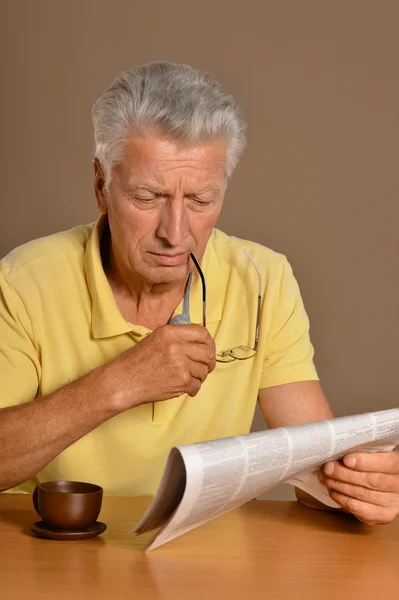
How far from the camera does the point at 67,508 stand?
4.22ft

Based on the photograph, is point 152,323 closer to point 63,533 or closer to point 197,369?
point 197,369

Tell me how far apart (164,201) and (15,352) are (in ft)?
1.33

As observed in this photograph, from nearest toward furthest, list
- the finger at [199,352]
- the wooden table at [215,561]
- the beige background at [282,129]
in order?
the wooden table at [215,561]
the finger at [199,352]
the beige background at [282,129]

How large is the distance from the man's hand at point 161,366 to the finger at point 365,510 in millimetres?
307

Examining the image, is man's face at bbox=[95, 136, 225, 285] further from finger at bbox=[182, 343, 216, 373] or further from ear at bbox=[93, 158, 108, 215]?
finger at bbox=[182, 343, 216, 373]

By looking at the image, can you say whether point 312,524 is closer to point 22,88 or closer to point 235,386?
point 235,386

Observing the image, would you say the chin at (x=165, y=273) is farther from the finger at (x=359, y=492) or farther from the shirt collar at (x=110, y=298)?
the finger at (x=359, y=492)

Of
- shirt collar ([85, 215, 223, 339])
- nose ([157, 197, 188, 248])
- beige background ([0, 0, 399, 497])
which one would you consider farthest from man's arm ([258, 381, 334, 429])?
beige background ([0, 0, 399, 497])

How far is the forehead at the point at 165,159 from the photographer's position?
1.59m

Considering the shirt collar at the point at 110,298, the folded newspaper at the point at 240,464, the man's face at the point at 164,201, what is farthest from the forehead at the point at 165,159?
the folded newspaper at the point at 240,464

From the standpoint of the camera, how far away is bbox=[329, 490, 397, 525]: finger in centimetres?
142

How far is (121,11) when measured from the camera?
9.94ft

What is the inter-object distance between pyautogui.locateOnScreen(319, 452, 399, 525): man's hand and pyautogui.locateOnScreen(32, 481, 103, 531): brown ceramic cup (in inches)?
14.7

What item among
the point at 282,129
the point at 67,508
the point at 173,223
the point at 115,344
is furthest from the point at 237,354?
the point at 282,129
